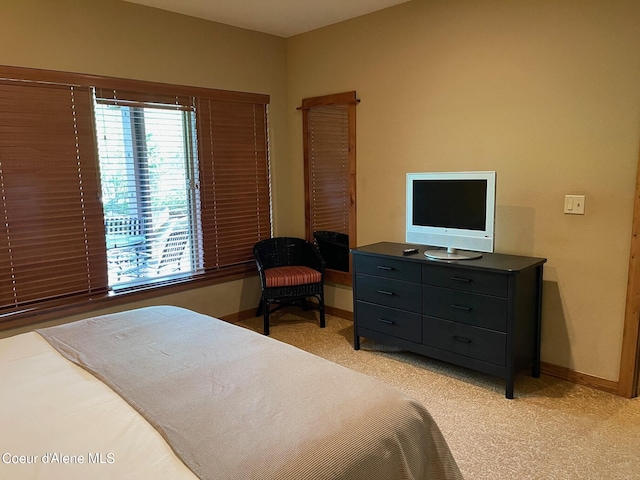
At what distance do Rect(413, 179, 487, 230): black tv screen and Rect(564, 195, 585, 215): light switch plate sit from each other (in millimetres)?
498

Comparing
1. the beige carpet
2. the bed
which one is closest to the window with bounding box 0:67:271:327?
the bed

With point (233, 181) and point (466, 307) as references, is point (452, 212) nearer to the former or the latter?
point (466, 307)

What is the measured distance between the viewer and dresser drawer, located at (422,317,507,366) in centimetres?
281

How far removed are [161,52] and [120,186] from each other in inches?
42.6

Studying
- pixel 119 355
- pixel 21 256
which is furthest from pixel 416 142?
pixel 21 256

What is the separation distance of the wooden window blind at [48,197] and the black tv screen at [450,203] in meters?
2.27

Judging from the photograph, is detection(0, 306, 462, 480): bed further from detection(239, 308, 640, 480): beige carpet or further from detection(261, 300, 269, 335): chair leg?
detection(261, 300, 269, 335): chair leg

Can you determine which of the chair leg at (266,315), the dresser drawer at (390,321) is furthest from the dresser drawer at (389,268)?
the chair leg at (266,315)

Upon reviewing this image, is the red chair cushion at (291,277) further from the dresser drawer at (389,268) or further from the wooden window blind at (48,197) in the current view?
the wooden window blind at (48,197)

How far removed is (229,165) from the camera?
13.6 ft

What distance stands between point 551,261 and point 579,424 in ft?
3.26

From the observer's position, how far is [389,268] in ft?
10.8

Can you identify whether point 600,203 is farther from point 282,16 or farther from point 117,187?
point 117,187

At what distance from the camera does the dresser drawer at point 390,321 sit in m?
3.21
